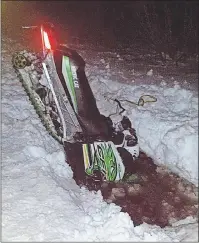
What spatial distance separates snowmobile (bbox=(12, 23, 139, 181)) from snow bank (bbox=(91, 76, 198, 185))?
412 mm

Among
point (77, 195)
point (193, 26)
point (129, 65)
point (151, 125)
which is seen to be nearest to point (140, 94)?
point (151, 125)

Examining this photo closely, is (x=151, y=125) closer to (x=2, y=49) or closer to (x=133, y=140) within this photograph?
(x=133, y=140)

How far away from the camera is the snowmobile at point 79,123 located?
14.3 ft

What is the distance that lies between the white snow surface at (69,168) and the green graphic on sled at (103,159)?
0.27m

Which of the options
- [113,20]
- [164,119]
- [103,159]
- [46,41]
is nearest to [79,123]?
[103,159]

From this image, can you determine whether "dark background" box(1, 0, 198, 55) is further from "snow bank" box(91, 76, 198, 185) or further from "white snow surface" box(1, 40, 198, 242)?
"white snow surface" box(1, 40, 198, 242)

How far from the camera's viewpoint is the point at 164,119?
208 inches

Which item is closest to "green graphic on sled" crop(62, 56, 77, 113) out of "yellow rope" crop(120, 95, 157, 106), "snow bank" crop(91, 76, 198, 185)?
"snow bank" crop(91, 76, 198, 185)

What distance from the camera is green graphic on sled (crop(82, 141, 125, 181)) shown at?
4367 millimetres

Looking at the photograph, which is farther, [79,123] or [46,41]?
[79,123]

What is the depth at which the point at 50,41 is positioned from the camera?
4348mm

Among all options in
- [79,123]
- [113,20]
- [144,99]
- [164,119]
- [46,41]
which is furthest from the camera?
[113,20]

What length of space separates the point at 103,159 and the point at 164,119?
4.25 ft

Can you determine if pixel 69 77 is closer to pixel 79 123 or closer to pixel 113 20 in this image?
pixel 79 123
